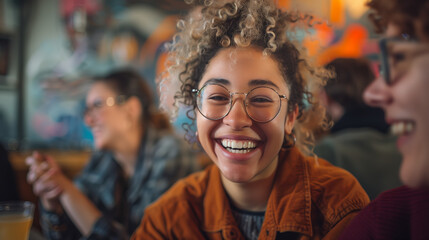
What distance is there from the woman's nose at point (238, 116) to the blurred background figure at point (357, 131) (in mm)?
448

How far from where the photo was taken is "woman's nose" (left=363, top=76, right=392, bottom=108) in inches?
24.4

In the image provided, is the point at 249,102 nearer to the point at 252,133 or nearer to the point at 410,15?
the point at 252,133

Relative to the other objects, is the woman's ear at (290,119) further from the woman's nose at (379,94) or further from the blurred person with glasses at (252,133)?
the woman's nose at (379,94)

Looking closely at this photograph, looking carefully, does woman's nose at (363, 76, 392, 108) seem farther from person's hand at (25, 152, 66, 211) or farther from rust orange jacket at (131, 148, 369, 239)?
person's hand at (25, 152, 66, 211)

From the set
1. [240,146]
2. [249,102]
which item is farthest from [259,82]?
[240,146]

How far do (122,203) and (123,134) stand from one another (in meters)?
0.38

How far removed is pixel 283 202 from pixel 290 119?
8.1 inches

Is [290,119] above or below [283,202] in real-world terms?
above

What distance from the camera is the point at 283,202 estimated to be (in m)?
0.89

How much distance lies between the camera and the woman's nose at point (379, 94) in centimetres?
62

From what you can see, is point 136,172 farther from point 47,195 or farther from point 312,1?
point 312,1

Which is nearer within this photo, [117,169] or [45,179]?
[45,179]

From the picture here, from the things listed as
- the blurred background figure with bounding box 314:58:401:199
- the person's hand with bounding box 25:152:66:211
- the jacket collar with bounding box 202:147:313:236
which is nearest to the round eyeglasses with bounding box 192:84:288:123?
the jacket collar with bounding box 202:147:313:236

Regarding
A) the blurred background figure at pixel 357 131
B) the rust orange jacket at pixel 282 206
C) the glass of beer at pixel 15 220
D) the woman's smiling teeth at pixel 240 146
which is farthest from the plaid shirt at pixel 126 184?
the woman's smiling teeth at pixel 240 146
